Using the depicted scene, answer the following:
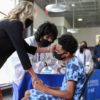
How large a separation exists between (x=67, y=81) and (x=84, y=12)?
14.5 metres

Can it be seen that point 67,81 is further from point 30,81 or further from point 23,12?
point 23,12

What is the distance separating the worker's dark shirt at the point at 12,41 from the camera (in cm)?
208

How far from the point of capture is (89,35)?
1997 centimetres

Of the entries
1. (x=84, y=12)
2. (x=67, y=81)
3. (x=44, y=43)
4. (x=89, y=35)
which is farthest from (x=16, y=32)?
(x=89, y=35)

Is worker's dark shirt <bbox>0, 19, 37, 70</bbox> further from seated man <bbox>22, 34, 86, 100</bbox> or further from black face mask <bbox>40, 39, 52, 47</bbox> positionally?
black face mask <bbox>40, 39, 52, 47</bbox>

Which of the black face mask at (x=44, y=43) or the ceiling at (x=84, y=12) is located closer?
the black face mask at (x=44, y=43)

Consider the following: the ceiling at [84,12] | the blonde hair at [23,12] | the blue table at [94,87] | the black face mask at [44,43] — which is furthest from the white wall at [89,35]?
the blonde hair at [23,12]

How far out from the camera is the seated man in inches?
74.7

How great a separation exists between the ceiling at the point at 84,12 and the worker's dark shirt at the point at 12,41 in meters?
8.89

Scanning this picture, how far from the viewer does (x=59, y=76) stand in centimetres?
241

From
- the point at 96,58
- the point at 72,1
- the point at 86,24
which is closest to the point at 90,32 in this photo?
the point at 86,24

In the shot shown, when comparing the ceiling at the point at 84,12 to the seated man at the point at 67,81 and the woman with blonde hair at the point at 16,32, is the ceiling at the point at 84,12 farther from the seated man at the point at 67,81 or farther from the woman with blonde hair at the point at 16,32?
the seated man at the point at 67,81

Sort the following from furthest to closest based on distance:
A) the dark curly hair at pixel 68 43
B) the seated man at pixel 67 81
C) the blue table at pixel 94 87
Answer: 1. the blue table at pixel 94 87
2. the dark curly hair at pixel 68 43
3. the seated man at pixel 67 81

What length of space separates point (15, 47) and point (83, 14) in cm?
1480
